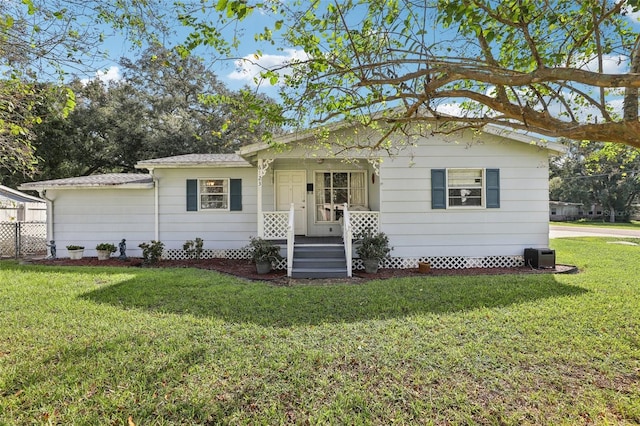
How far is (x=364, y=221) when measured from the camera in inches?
370

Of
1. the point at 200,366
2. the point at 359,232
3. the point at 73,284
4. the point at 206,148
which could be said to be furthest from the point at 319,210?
the point at 206,148

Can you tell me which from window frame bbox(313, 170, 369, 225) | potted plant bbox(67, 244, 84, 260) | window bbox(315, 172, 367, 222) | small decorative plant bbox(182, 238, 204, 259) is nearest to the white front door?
window frame bbox(313, 170, 369, 225)

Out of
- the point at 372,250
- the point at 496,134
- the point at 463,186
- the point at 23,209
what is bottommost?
the point at 372,250

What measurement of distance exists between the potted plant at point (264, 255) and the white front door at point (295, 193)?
2215 mm

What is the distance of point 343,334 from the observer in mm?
4457

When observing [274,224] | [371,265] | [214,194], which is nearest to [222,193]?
[214,194]

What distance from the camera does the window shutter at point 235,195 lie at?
35.3ft

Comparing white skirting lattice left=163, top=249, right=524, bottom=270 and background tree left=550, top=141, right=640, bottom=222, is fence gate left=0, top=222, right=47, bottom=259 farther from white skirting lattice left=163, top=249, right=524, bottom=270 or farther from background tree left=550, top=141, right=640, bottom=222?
background tree left=550, top=141, right=640, bottom=222

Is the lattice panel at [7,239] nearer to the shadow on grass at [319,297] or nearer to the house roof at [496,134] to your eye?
the shadow on grass at [319,297]

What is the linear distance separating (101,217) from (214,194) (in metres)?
3.75

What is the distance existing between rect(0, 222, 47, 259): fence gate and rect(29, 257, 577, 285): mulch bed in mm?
2375

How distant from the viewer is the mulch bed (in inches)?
326

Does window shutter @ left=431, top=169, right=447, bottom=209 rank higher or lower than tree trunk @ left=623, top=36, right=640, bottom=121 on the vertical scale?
lower

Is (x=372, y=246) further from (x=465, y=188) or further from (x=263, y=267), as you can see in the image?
(x=465, y=188)
